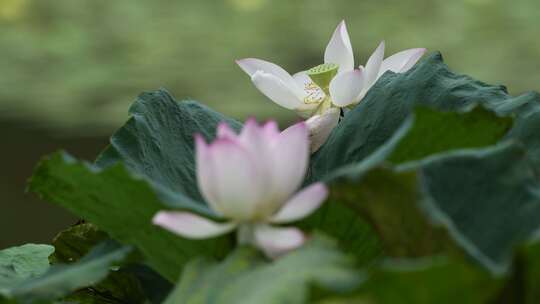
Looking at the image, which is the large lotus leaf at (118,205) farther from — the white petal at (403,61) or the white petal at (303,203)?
the white petal at (403,61)

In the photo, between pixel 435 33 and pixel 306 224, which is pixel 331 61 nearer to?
pixel 306 224

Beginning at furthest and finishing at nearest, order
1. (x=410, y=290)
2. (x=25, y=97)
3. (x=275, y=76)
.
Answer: (x=25, y=97) < (x=275, y=76) < (x=410, y=290)

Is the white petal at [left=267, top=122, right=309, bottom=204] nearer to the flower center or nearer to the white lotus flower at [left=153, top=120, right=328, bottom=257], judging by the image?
the white lotus flower at [left=153, top=120, right=328, bottom=257]

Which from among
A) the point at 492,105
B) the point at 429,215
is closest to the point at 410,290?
the point at 429,215

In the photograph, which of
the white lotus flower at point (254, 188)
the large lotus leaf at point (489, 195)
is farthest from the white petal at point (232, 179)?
the large lotus leaf at point (489, 195)

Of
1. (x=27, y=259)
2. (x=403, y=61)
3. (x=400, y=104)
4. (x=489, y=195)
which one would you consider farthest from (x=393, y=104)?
(x=27, y=259)

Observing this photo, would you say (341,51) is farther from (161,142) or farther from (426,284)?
(426,284)

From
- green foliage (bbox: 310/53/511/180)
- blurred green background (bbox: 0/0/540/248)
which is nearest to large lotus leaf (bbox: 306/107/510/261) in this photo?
green foliage (bbox: 310/53/511/180)
